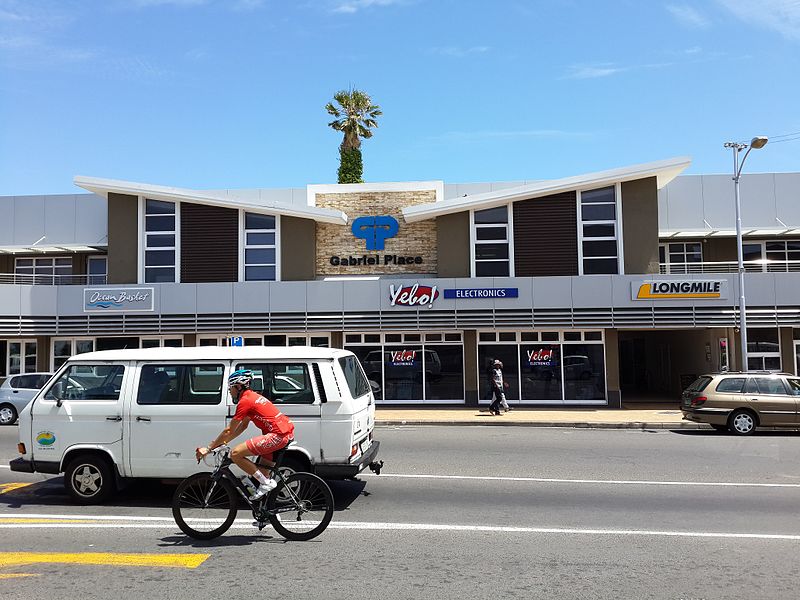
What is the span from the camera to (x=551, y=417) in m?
19.4

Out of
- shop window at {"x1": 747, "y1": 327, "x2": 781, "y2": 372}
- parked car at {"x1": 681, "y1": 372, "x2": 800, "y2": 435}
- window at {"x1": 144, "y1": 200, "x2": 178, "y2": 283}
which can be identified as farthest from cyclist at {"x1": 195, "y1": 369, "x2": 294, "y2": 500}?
shop window at {"x1": 747, "y1": 327, "x2": 781, "y2": 372}

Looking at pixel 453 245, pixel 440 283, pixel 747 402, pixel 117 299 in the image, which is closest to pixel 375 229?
pixel 453 245

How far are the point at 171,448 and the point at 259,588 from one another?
330 cm

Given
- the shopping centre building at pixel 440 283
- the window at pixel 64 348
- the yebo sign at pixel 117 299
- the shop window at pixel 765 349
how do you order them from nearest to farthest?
the shopping centre building at pixel 440 283 → the shop window at pixel 765 349 → the yebo sign at pixel 117 299 → the window at pixel 64 348

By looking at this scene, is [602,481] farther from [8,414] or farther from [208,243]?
[208,243]

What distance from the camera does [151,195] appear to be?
78.7 ft

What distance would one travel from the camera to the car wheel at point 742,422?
51.6 feet

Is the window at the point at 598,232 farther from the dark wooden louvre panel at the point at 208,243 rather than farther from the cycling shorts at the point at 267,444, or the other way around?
the cycling shorts at the point at 267,444

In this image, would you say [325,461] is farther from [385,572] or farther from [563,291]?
[563,291]

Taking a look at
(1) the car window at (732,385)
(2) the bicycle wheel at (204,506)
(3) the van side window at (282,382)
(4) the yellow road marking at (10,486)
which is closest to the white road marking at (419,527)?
(2) the bicycle wheel at (204,506)

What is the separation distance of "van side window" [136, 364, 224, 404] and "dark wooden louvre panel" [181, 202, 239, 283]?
Answer: 51.4 feet

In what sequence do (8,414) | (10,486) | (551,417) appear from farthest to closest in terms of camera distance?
(551,417) < (8,414) < (10,486)

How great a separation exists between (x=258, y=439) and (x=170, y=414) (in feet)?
6.98

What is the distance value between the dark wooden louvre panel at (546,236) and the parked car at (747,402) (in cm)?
783
